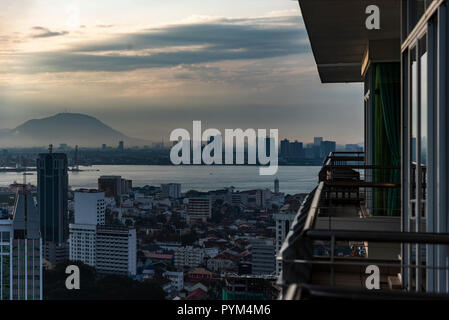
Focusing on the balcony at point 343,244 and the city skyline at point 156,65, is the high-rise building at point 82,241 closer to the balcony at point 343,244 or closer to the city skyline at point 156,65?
the balcony at point 343,244

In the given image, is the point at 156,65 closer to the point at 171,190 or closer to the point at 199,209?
the point at 171,190

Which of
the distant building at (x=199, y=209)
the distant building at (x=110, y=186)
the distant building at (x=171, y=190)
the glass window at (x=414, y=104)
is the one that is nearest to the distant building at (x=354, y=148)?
the distant building at (x=199, y=209)

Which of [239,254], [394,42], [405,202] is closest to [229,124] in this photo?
[239,254]

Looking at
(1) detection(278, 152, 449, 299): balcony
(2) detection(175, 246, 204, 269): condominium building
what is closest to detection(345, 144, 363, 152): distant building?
(1) detection(278, 152, 449, 299): balcony

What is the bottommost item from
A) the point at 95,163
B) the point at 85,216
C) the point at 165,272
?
the point at 165,272

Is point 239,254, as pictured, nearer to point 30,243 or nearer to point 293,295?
point 30,243

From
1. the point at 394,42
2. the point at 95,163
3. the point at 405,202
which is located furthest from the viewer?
the point at 95,163
